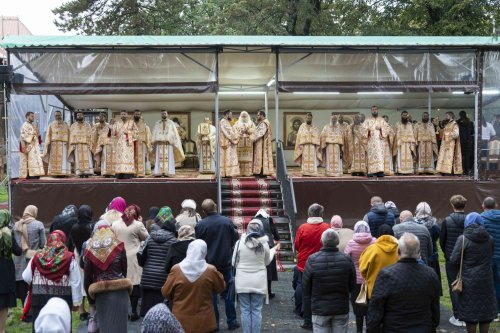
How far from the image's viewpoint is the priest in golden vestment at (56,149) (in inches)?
691

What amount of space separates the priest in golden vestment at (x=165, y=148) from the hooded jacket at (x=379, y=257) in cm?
1097

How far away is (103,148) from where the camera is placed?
17.9 m

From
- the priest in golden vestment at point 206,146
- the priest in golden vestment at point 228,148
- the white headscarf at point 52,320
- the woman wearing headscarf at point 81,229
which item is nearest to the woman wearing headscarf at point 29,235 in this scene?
the woman wearing headscarf at point 81,229

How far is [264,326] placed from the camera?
30.9ft

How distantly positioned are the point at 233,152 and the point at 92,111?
8135 mm

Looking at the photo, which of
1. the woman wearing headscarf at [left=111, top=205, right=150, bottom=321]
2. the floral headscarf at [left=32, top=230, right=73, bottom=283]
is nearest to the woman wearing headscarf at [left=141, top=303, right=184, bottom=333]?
the floral headscarf at [left=32, top=230, right=73, bottom=283]

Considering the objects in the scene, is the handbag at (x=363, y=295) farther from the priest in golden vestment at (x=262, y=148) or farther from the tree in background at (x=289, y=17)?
the tree in background at (x=289, y=17)

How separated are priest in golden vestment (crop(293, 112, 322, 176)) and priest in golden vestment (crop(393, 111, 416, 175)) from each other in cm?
229

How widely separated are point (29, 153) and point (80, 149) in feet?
4.84

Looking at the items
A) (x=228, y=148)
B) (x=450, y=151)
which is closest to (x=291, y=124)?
(x=228, y=148)

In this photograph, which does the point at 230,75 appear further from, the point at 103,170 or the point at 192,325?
the point at 192,325

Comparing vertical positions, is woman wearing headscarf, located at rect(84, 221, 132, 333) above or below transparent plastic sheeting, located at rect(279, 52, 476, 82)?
below

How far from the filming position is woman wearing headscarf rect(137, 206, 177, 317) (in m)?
7.91

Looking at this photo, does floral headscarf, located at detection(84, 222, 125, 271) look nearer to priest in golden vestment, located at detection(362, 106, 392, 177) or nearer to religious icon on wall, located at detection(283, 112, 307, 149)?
priest in golden vestment, located at detection(362, 106, 392, 177)
